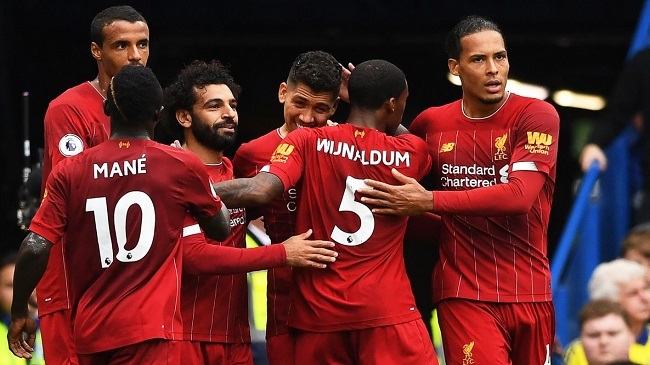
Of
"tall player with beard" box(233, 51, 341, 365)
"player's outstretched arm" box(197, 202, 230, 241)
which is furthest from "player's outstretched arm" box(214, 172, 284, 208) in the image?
"tall player with beard" box(233, 51, 341, 365)

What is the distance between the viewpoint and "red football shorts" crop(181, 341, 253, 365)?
22.4 feet

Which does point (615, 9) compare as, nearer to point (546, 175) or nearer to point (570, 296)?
point (570, 296)

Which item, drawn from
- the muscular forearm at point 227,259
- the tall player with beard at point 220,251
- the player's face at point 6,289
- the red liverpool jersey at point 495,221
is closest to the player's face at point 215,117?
Result: the tall player with beard at point 220,251

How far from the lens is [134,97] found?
6.24m

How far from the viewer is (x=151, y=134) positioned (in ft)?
20.9

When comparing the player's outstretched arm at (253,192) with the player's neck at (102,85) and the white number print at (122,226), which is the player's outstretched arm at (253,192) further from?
the player's neck at (102,85)

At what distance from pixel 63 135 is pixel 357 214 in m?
1.44

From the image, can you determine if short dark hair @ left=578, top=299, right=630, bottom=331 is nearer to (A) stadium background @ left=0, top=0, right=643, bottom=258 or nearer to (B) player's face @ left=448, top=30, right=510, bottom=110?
(B) player's face @ left=448, top=30, right=510, bottom=110

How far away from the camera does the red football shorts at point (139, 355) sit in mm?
6191

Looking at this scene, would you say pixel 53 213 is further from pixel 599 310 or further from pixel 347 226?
pixel 599 310

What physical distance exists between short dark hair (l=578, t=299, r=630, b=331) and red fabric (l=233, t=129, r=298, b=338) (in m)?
1.62

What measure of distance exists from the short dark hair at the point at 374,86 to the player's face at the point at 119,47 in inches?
43.3

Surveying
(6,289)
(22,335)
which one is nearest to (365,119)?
(22,335)

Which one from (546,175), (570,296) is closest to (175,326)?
(546,175)
